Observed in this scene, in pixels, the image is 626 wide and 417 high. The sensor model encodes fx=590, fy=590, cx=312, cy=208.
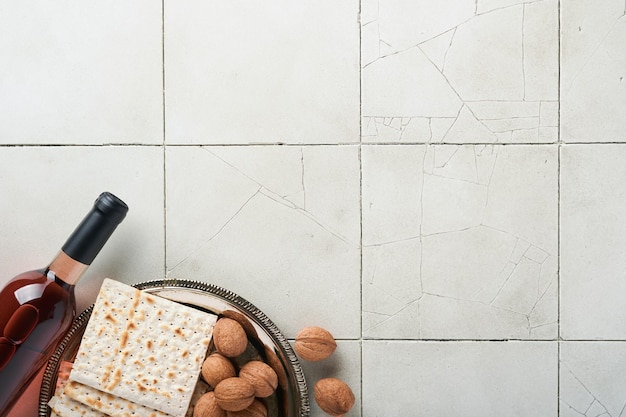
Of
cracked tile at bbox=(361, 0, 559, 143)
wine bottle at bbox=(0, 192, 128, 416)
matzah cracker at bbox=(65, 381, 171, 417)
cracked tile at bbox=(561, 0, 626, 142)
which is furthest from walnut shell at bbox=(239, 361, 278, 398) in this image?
cracked tile at bbox=(561, 0, 626, 142)

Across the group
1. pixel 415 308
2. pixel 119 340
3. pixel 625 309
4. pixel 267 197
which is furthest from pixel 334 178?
pixel 625 309

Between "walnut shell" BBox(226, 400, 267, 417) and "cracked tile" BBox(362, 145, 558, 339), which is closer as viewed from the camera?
"walnut shell" BBox(226, 400, 267, 417)

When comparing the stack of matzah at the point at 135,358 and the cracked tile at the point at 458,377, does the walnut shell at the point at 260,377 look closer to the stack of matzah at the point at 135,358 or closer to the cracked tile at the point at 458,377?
the stack of matzah at the point at 135,358

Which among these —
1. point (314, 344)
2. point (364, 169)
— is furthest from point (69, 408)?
point (364, 169)

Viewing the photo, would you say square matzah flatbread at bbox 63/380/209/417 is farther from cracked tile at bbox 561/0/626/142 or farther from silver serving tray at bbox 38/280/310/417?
cracked tile at bbox 561/0/626/142

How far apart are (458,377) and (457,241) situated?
0.22 metres

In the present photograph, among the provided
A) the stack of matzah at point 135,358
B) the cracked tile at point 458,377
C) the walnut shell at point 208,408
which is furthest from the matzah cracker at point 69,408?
the cracked tile at point 458,377

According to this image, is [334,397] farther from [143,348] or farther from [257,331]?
[143,348]

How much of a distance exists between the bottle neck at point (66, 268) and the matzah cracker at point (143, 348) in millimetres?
42

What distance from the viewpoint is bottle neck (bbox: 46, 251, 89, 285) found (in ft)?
2.80

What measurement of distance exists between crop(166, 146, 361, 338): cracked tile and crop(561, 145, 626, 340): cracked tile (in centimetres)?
34

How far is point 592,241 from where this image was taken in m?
0.95

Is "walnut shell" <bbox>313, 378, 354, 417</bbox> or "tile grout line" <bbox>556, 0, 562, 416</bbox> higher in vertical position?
"tile grout line" <bbox>556, 0, 562, 416</bbox>

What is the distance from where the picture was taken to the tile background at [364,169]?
0.95 m
